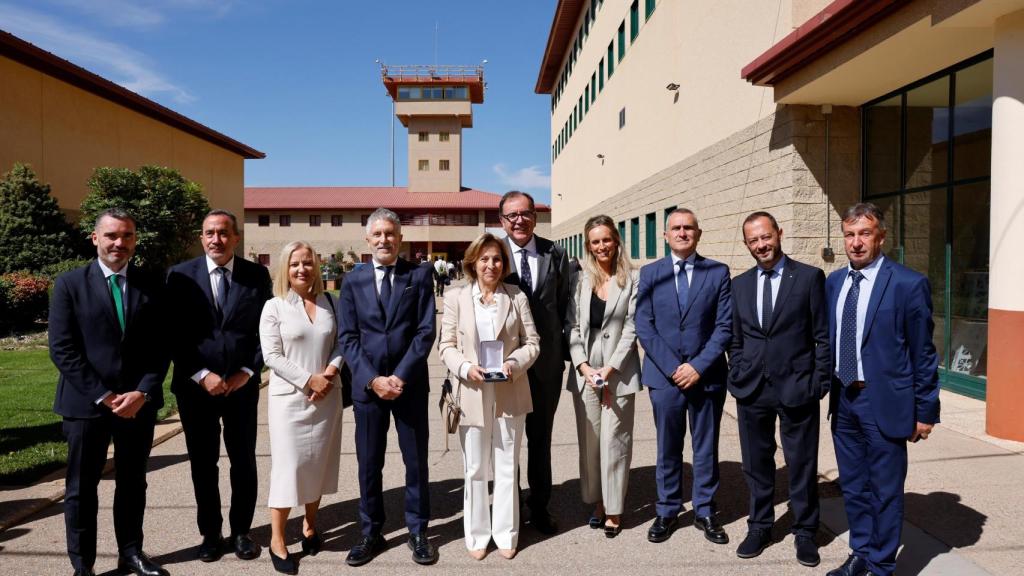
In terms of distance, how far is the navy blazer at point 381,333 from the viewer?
164 inches

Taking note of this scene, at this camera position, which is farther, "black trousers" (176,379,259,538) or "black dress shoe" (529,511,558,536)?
"black dress shoe" (529,511,558,536)

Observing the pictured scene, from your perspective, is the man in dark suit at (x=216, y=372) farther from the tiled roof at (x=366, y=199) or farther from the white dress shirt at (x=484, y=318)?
the tiled roof at (x=366, y=199)

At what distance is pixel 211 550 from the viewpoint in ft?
13.3

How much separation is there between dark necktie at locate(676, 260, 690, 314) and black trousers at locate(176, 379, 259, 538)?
2903 mm

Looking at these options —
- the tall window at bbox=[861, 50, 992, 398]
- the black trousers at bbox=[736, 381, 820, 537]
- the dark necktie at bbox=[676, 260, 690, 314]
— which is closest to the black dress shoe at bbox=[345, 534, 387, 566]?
the black trousers at bbox=[736, 381, 820, 537]

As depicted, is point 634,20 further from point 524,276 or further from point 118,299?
point 118,299

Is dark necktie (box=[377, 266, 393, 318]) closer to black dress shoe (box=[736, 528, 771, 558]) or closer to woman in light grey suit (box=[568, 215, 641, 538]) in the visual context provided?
woman in light grey suit (box=[568, 215, 641, 538])

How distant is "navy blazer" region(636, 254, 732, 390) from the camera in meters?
4.38

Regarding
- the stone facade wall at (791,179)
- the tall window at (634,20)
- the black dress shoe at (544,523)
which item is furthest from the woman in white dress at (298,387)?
the tall window at (634,20)

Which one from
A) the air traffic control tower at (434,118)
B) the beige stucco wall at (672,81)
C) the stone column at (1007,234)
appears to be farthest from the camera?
the air traffic control tower at (434,118)

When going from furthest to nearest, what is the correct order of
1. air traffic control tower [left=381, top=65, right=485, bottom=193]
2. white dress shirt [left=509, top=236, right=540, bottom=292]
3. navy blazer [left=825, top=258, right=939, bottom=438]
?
air traffic control tower [left=381, top=65, right=485, bottom=193] < white dress shirt [left=509, top=236, right=540, bottom=292] < navy blazer [left=825, top=258, right=939, bottom=438]

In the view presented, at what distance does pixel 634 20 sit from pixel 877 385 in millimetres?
18443

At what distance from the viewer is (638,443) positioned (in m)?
6.69

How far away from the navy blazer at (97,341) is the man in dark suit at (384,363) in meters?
1.13
